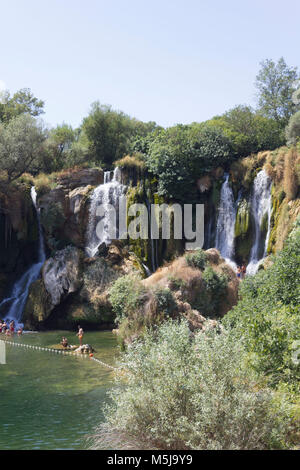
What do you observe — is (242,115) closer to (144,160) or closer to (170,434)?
(144,160)

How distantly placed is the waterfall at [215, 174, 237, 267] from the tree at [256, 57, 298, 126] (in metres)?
14.9

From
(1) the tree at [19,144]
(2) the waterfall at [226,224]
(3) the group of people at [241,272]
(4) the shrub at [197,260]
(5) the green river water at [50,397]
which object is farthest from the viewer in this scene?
(1) the tree at [19,144]

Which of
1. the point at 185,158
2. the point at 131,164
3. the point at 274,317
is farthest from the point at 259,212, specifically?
the point at 274,317

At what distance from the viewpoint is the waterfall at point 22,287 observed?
3097 centimetres

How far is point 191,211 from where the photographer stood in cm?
3428

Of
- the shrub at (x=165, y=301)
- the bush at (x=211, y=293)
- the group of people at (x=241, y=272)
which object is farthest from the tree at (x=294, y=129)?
the shrub at (x=165, y=301)

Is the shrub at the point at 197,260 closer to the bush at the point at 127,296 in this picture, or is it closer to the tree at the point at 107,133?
the bush at the point at 127,296

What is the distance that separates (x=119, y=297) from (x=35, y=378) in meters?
5.71

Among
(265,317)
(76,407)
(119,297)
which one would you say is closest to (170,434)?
(265,317)

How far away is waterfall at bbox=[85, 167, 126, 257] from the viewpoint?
33.4 metres

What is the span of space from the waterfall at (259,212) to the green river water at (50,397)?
11287 millimetres

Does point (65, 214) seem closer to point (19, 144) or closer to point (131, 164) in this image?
point (131, 164)

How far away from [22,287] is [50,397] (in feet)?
59.3

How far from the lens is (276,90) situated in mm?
46094
